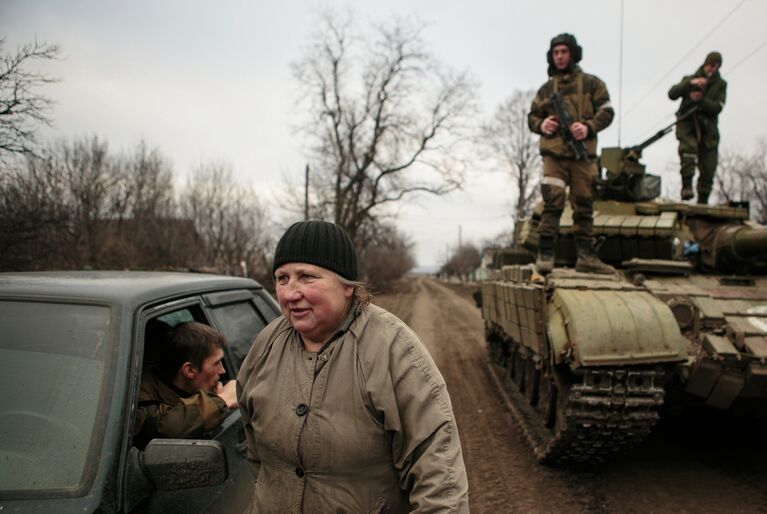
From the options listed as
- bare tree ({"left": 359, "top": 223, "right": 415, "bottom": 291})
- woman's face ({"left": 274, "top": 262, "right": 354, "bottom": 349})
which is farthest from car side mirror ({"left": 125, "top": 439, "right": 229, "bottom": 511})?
bare tree ({"left": 359, "top": 223, "right": 415, "bottom": 291})

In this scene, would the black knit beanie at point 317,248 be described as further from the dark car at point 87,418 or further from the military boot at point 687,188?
the military boot at point 687,188

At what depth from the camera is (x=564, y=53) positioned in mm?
5457

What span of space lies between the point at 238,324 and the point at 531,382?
166 inches

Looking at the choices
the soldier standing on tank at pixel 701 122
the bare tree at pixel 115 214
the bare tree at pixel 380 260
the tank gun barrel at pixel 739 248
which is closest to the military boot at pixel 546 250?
the tank gun barrel at pixel 739 248

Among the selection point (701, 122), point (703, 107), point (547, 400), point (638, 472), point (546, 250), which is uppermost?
point (703, 107)

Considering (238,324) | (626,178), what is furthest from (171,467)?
(626,178)

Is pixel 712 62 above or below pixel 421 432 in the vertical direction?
above

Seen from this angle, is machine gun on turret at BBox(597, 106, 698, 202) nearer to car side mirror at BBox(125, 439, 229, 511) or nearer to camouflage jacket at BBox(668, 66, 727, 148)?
camouflage jacket at BBox(668, 66, 727, 148)

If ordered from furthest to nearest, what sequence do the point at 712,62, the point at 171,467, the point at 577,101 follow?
the point at 712,62
the point at 577,101
the point at 171,467

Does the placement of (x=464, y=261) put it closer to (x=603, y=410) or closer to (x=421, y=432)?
(x=603, y=410)

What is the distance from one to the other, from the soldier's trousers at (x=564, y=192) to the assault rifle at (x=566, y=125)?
17 centimetres

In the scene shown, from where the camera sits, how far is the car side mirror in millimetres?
1625

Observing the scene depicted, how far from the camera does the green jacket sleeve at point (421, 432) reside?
1444 mm

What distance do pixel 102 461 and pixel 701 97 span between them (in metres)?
8.46
